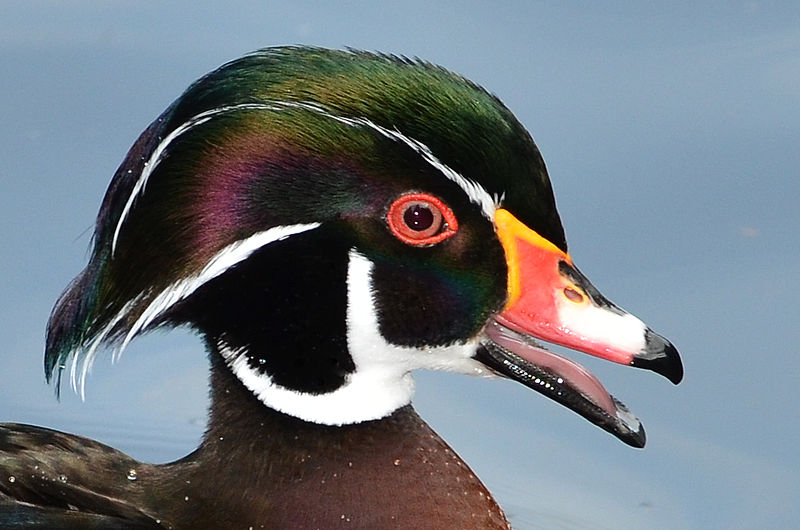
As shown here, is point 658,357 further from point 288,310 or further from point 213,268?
point 213,268

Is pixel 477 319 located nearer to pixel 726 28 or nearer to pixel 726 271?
pixel 726 271

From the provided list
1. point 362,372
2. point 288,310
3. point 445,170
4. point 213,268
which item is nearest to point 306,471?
point 362,372

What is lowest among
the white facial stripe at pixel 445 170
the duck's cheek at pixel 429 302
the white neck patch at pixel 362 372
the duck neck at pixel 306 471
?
the duck neck at pixel 306 471

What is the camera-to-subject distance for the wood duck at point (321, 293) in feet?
8.82

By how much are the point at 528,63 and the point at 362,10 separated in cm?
44

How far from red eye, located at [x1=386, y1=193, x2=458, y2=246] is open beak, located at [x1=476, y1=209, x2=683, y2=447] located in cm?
8

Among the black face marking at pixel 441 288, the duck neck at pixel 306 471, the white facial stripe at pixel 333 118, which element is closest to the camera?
the white facial stripe at pixel 333 118

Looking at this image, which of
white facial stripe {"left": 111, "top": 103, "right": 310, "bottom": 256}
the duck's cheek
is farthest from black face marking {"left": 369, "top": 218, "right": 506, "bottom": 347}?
white facial stripe {"left": 111, "top": 103, "right": 310, "bottom": 256}

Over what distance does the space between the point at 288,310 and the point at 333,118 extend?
31 cm

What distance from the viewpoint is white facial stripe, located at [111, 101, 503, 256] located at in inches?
105

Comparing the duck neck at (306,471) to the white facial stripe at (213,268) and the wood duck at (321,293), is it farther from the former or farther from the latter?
the white facial stripe at (213,268)

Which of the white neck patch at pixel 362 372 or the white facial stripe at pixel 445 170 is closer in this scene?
the white facial stripe at pixel 445 170

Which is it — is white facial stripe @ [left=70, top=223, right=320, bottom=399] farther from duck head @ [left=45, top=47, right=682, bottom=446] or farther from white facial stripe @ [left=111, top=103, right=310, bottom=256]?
white facial stripe @ [left=111, top=103, right=310, bottom=256]

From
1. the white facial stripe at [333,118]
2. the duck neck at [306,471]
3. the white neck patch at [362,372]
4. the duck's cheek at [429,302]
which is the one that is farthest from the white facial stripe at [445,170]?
the duck neck at [306,471]
